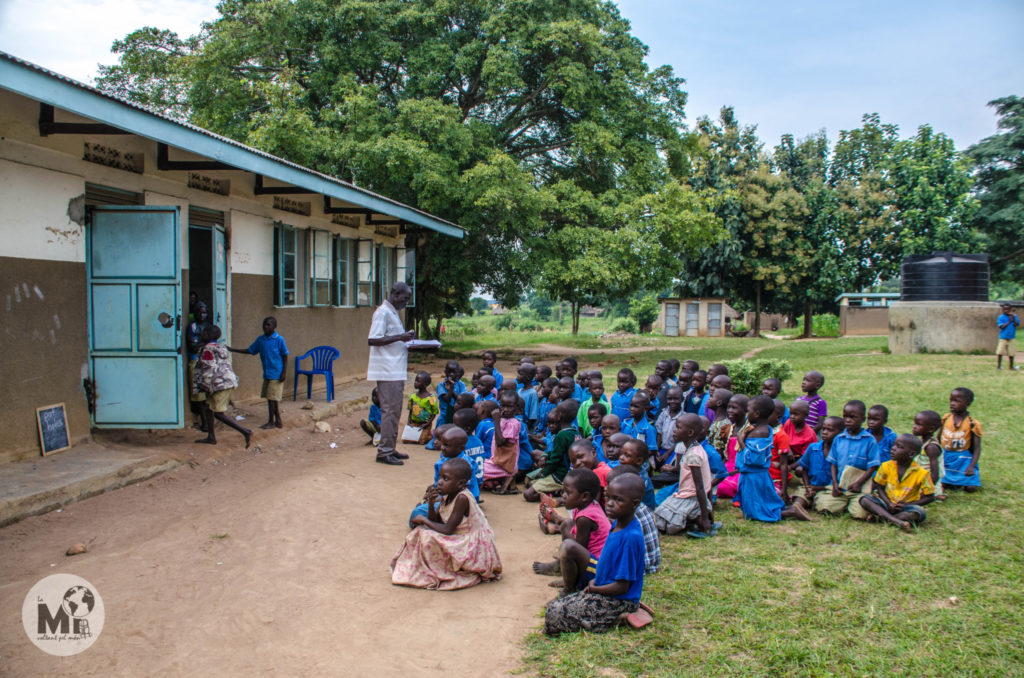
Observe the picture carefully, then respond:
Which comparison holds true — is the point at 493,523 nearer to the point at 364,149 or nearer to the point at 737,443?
the point at 737,443

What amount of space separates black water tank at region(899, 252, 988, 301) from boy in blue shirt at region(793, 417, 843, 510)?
39.2 feet

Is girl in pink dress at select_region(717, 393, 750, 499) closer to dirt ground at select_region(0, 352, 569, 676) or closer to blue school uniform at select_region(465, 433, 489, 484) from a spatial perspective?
dirt ground at select_region(0, 352, 569, 676)

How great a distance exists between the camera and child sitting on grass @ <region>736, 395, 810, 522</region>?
516cm

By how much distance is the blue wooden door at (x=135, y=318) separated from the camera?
6.65 meters

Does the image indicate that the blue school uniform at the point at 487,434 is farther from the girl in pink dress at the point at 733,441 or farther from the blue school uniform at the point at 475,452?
the girl in pink dress at the point at 733,441

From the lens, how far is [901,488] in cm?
512

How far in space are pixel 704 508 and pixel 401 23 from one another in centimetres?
1495

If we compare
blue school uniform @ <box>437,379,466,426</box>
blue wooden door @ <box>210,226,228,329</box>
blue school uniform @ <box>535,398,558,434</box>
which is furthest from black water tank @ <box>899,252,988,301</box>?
blue wooden door @ <box>210,226,228,329</box>

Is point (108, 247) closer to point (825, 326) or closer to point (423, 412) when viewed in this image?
point (423, 412)

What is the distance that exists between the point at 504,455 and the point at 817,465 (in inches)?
102

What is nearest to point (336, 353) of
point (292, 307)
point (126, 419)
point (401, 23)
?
point (292, 307)

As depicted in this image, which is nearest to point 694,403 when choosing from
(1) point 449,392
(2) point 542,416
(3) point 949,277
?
(2) point 542,416

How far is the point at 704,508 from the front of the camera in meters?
4.81

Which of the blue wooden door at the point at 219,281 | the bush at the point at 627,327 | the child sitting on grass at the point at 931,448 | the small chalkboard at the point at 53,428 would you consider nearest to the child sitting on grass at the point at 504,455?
the child sitting on grass at the point at 931,448
